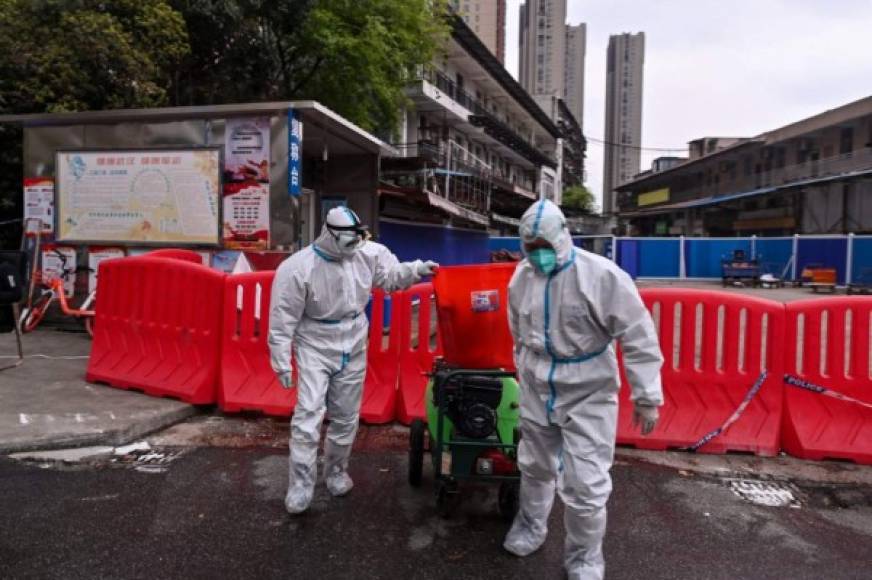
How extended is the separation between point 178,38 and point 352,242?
10083 mm

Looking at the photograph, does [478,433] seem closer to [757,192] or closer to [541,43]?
[757,192]

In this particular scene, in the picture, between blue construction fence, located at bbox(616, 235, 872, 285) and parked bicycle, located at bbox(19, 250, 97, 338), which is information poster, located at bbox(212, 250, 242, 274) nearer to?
parked bicycle, located at bbox(19, 250, 97, 338)

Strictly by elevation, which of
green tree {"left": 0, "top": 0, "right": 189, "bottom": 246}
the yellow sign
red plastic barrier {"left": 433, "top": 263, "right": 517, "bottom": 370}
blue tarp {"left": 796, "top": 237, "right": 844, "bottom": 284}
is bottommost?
red plastic barrier {"left": 433, "top": 263, "right": 517, "bottom": 370}

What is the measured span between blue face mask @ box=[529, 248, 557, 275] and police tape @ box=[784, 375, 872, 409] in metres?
2.91

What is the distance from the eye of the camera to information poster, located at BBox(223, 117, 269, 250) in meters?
8.09

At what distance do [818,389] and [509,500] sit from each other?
270 cm

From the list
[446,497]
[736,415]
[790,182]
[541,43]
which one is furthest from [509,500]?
[541,43]

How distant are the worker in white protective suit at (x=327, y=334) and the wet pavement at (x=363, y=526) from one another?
26cm

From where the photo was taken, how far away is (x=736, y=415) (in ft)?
16.1

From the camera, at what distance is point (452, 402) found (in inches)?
141

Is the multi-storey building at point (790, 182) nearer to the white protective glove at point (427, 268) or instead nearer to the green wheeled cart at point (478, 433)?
the white protective glove at point (427, 268)

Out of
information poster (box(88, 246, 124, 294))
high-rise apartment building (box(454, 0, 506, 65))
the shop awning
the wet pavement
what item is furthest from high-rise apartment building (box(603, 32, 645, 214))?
the wet pavement

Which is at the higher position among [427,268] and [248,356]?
[427,268]

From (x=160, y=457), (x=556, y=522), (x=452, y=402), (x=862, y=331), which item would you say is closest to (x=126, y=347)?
(x=160, y=457)
